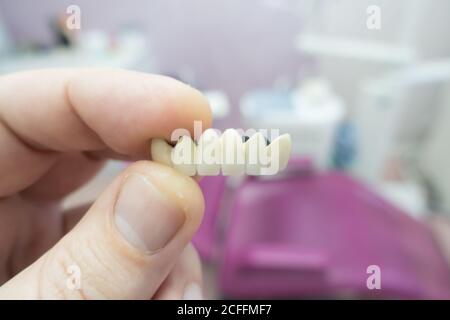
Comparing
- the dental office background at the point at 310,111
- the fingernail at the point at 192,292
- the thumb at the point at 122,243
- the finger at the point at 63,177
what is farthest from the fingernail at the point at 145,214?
the dental office background at the point at 310,111

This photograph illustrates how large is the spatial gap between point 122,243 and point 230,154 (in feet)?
0.38

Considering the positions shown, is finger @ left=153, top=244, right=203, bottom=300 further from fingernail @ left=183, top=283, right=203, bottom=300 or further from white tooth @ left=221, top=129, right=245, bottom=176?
white tooth @ left=221, top=129, right=245, bottom=176

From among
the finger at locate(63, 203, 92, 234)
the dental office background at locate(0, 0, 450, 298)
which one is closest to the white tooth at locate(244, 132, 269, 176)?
the finger at locate(63, 203, 92, 234)

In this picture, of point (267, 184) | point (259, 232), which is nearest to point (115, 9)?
point (267, 184)

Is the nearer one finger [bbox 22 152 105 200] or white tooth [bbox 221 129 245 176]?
white tooth [bbox 221 129 245 176]

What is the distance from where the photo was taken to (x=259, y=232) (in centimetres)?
109

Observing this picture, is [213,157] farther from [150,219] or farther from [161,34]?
[161,34]

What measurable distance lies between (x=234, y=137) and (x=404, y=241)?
1.00 meters

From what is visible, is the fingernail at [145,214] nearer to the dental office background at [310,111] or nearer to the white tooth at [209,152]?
the white tooth at [209,152]

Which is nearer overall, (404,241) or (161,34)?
(404,241)

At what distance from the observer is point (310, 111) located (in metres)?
1.26

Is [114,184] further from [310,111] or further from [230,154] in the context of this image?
[310,111]

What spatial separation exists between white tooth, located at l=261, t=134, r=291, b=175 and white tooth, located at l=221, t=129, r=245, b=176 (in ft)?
0.07

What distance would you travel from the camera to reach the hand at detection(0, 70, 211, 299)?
0.29 m
